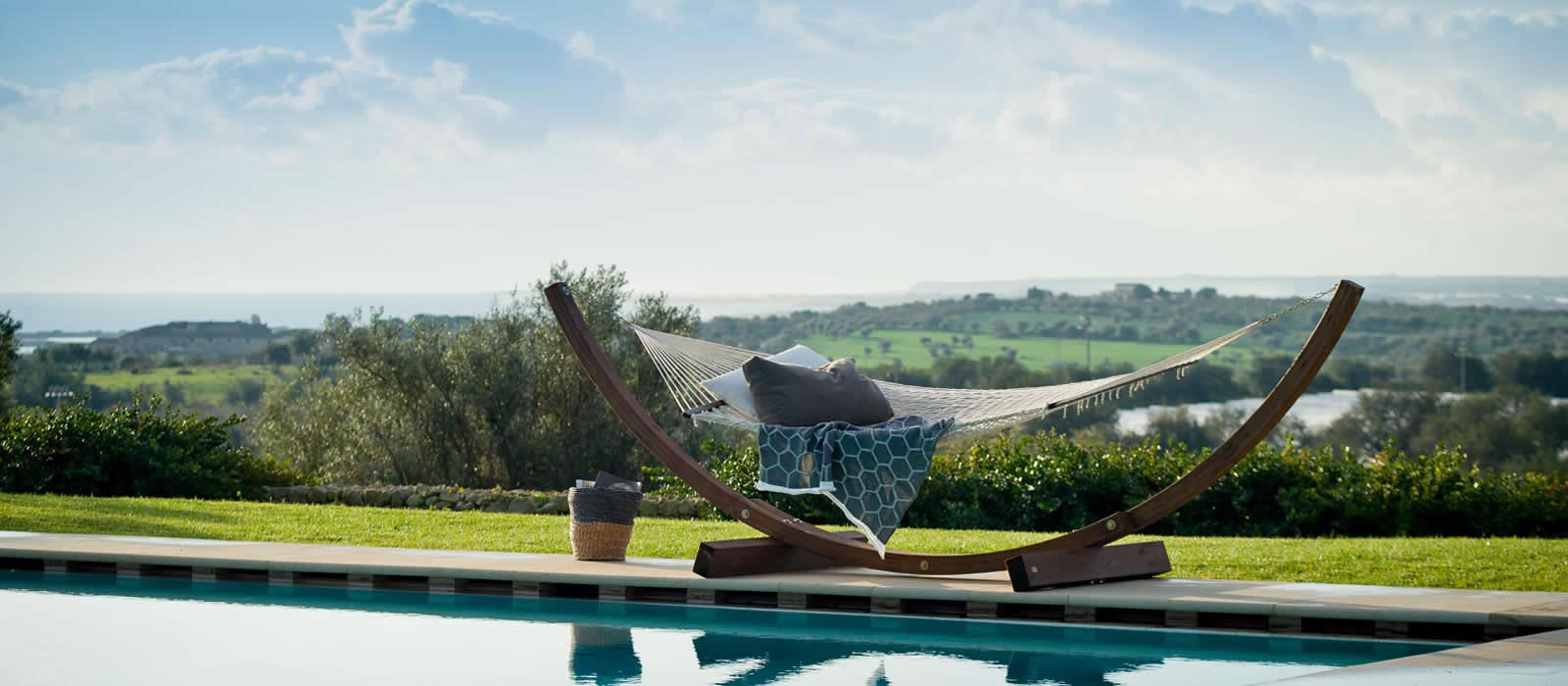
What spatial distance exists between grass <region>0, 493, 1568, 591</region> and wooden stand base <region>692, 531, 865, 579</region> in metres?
1.05

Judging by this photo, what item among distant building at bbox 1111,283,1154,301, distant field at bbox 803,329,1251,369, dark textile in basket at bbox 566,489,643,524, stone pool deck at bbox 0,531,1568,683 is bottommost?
stone pool deck at bbox 0,531,1568,683

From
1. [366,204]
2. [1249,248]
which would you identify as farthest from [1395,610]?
[1249,248]

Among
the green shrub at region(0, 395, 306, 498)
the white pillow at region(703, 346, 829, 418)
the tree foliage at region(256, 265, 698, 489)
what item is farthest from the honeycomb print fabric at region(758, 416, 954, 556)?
the tree foliage at region(256, 265, 698, 489)

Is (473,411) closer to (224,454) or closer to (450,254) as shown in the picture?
(224,454)

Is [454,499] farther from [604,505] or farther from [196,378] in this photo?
[196,378]

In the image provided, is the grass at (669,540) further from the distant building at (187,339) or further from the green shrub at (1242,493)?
the distant building at (187,339)

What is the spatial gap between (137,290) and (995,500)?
28.1 metres

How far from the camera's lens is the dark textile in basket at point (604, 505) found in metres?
6.43

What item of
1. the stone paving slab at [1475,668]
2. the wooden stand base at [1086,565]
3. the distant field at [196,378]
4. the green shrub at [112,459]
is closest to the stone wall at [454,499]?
the green shrub at [112,459]

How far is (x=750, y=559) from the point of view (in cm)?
610

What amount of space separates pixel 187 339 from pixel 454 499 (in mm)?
23023

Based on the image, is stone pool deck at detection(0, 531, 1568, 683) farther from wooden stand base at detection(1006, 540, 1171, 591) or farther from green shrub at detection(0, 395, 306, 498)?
green shrub at detection(0, 395, 306, 498)

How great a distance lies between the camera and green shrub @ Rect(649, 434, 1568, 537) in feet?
29.1

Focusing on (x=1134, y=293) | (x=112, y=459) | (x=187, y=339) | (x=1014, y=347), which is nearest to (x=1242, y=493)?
(x=112, y=459)
